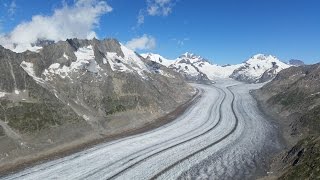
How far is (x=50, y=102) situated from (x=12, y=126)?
10192 mm

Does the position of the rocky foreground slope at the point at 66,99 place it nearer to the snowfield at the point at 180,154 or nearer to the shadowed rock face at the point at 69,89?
the shadowed rock face at the point at 69,89

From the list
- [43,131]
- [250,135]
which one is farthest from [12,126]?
[250,135]

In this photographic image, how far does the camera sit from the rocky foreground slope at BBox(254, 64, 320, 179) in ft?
132

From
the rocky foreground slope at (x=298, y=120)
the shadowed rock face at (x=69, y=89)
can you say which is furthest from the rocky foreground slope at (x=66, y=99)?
the rocky foreground slope at (x=298, y=120)

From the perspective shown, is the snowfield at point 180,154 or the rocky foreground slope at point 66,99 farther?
the rocky foreground slope at point 66,99

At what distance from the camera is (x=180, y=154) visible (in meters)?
52.0

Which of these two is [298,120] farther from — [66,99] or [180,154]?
[66,99]

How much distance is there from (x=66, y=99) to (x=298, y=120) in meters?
35.7

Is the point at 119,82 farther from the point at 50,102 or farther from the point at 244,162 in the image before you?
the point at 244,162

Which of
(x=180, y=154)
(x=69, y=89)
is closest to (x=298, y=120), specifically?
(x=180, y=154)

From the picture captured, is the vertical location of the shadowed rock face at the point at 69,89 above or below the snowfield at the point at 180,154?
above

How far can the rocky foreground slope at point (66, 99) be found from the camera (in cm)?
5575

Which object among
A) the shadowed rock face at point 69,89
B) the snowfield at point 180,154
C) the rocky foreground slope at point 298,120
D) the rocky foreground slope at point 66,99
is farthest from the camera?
the shadowed rock face at point 69,89

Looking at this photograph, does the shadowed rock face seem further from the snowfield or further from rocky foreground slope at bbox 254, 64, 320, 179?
rocky foreground slope at bbox 254, 64, 320, 179
